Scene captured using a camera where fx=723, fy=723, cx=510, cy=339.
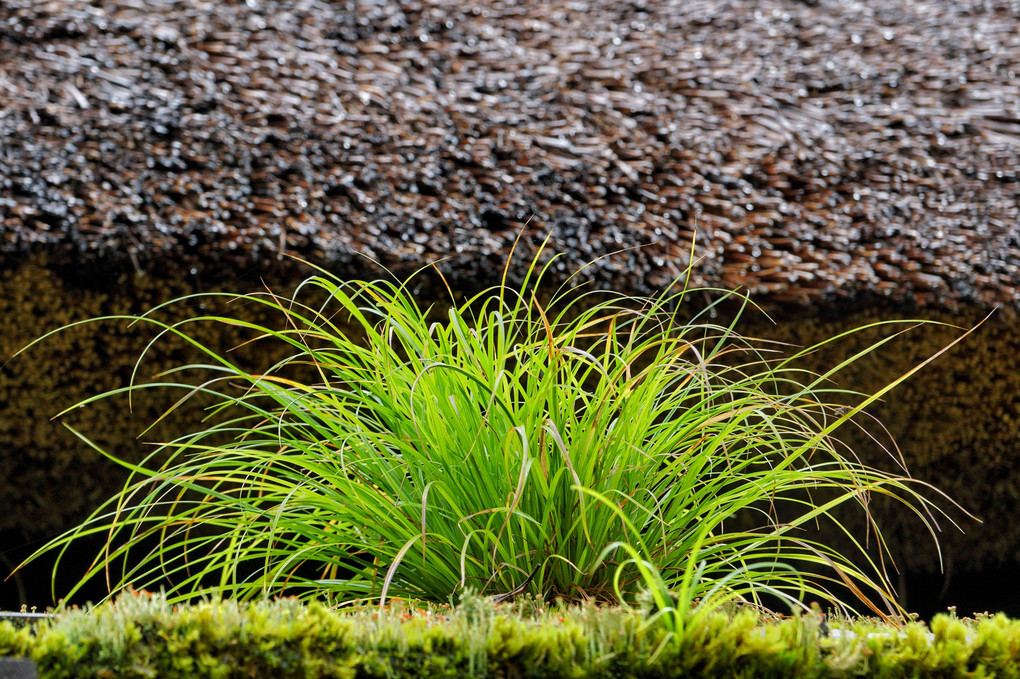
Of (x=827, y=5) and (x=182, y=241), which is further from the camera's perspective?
(x=827, y=5)

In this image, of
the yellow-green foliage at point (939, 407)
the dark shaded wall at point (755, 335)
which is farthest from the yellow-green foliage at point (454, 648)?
the yellow-green foliage at point (939, 407)

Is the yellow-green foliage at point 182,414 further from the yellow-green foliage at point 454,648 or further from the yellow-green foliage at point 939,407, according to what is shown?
the yellow-green foliage at point 454,648

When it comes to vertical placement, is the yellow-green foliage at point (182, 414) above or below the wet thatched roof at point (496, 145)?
below

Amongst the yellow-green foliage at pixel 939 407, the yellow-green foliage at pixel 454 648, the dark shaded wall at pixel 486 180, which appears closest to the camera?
the yellow-green foliage at pixel 454 648

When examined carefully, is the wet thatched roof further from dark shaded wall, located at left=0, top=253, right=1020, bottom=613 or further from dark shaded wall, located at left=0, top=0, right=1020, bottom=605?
dark shaded wall, located at left=0, top=253, right=1020, bottom=613

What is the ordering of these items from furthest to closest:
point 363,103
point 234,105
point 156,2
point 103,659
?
point 156,2
point 363,103
point 234,105
point 103,659

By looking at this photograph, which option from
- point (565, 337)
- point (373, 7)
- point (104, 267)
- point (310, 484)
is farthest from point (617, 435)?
point (373, 7)

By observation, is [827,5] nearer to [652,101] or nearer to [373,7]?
[652,101]
